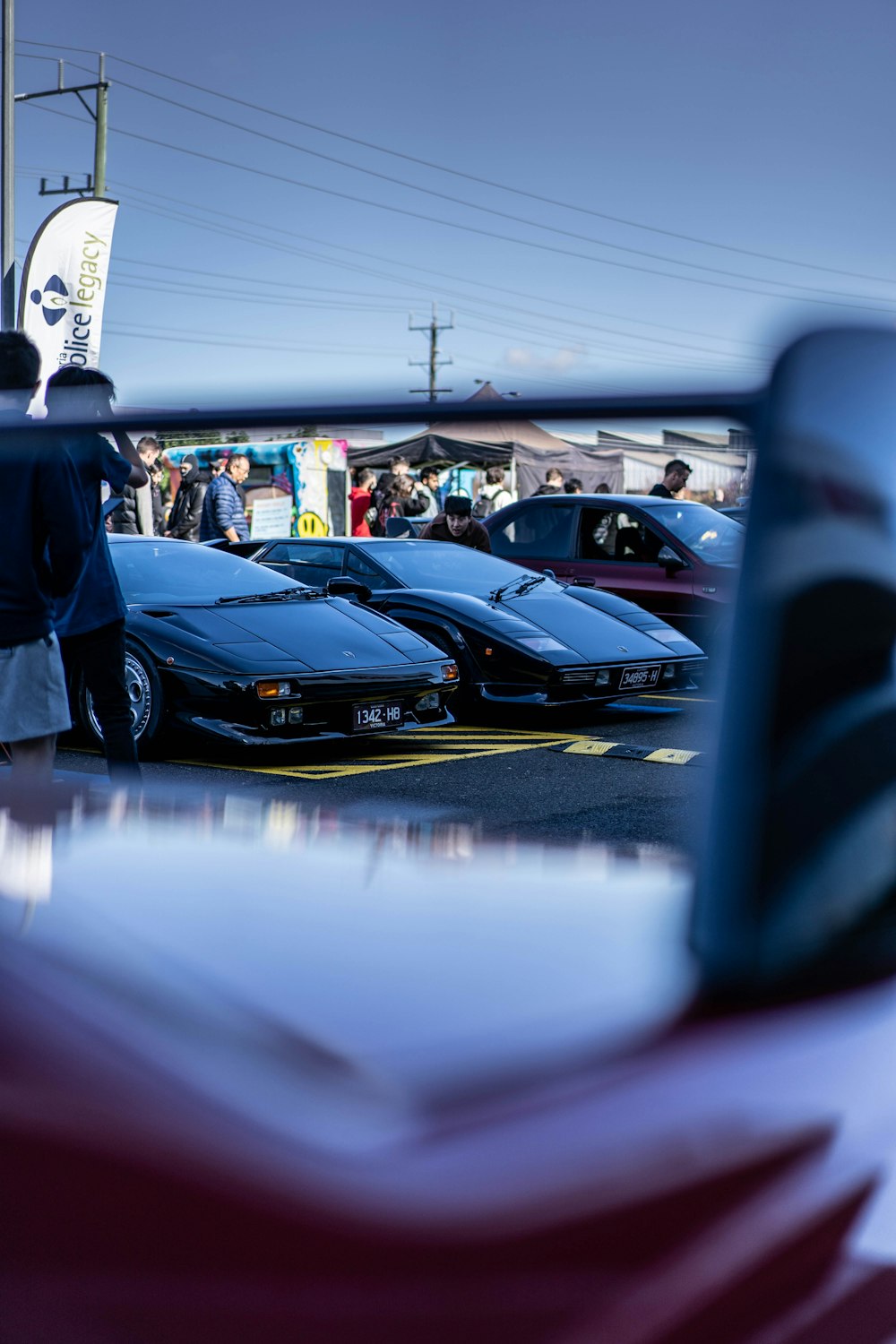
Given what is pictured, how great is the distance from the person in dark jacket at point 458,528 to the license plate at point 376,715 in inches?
32.9

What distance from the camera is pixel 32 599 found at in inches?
128

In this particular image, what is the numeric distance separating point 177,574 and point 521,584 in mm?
1710

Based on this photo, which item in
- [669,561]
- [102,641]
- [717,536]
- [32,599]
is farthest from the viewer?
[102,641]

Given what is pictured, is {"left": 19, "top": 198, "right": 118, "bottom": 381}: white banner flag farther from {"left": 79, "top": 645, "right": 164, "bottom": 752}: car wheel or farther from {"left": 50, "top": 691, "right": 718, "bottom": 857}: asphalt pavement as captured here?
{"left": 79, "top": 645, "right": 164, "bottom": 752}: car wheel

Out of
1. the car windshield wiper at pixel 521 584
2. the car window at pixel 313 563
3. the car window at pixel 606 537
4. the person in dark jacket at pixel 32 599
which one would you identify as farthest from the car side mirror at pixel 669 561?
the car window at pixel 313 563

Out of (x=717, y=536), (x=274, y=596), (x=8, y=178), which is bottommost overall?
(x=274, y=596)

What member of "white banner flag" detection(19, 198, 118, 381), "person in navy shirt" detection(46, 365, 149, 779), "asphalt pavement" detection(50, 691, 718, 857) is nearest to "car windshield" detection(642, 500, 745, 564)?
"asphalt pavement" detection(50, 691, 718, 857)

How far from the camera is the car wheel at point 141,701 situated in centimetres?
582

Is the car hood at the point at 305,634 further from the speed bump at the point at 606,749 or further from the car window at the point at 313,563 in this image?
the speed bump at the point at 606,749

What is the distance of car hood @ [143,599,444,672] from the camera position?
5938 mm

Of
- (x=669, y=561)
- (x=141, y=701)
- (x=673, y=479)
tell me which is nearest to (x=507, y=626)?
(x=141, y=701)

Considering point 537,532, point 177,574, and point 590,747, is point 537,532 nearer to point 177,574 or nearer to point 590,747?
point 590,747

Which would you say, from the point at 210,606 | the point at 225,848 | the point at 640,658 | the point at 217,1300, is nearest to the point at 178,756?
the point at 210,606

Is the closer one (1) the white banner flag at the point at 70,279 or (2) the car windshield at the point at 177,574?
(2) the car windshield at the point at 177,574
